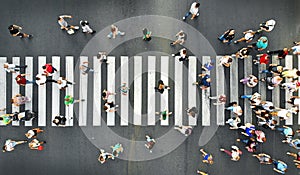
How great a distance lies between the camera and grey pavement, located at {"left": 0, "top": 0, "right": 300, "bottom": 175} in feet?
35.5

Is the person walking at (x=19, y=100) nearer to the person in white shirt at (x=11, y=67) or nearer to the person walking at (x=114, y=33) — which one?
the person in white shirt at (x=11, y=67)

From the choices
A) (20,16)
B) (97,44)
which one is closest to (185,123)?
(97,44)

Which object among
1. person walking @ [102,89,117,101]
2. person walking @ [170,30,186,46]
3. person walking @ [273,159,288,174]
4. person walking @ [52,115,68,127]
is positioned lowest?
person walking @ [273,159,288,174]

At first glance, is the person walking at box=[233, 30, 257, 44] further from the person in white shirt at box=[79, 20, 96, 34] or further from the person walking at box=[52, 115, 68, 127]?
the person walking at box=[52, 115, 68, 127]

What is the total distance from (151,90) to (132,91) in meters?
0.76

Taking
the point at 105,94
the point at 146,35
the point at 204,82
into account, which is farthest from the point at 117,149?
the point at 146,35

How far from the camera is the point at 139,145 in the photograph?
1109 centimetres

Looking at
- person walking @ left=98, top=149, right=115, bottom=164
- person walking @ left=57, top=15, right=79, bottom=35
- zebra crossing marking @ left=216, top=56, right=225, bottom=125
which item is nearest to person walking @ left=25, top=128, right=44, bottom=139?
person walking @ left=98, top=149, right=115, bottom=164

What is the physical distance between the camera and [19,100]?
415 inches

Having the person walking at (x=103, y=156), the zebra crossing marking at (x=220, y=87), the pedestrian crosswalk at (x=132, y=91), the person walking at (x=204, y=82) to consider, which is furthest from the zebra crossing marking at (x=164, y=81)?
the person walking at (x=103, y=156)

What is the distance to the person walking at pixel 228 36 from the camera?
34.3 ft

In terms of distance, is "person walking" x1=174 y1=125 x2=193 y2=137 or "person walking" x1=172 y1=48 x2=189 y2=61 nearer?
"person walking" x1=172 y1=48 x2=189 y2=61

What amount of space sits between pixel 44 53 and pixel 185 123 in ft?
20.6

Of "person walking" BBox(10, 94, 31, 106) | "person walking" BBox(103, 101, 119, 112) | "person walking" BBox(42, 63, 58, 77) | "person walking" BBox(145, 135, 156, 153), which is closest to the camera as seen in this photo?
"person walking" BBox(42, 63, 58, 77)
